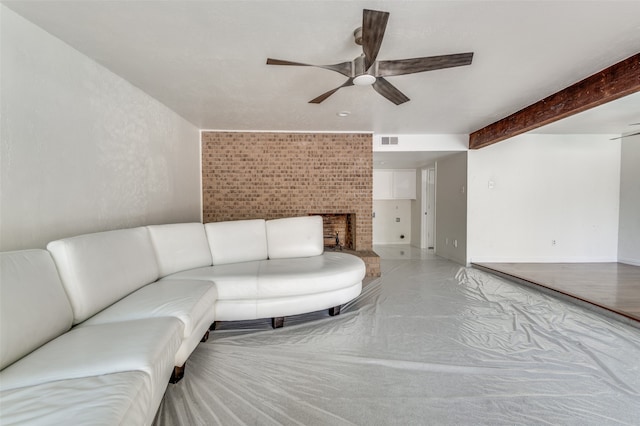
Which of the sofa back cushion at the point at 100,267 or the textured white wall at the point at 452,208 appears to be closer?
the sofa back cushion at the point at 100,267

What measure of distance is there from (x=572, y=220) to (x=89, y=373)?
6506mm

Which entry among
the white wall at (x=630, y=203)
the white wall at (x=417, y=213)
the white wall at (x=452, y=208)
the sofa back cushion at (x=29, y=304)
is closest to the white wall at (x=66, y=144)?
the sofa back cushion at (x=29, y=304)

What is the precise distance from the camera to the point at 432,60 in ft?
5.55

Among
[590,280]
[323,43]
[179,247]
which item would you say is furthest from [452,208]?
[179,247]

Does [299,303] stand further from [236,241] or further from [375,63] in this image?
[375,63]

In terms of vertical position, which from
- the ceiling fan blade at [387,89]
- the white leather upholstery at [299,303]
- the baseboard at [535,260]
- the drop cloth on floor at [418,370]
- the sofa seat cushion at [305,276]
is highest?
the ceiling fan blade at [387,89]

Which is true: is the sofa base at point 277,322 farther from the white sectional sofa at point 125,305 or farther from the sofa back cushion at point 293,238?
the sofa back cushion at point 293,238

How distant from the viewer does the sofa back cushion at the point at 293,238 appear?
3.14m

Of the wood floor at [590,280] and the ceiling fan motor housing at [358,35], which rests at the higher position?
the ceiling fan motor housing at [358,35]

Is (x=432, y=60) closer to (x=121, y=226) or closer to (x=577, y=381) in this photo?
(x=577, y=381)

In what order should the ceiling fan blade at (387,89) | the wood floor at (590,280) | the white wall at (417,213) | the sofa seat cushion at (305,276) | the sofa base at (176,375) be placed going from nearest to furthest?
the sofa base at (176,375), the ceiling fan blade at (387,89), the sofa seat cushion at (305,276), the wood floor at (590,280), the white wall at (417,213)

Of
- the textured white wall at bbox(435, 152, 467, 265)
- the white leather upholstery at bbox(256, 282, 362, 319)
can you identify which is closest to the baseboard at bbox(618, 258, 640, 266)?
the textured white wall at bbox(435, 152, 467, 265)

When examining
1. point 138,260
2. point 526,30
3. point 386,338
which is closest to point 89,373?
point 138,260

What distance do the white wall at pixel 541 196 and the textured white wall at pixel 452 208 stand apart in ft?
0.49
